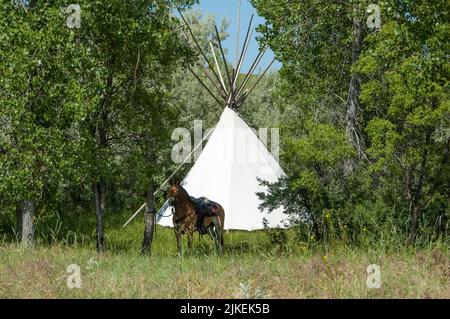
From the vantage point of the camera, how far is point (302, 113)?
21828 millimetres

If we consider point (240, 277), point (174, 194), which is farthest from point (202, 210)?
point (240, 277)

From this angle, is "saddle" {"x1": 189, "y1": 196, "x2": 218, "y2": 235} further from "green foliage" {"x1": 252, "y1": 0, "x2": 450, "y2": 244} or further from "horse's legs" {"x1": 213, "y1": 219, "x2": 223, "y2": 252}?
"green foliage" {"x1": 252, "y1": 0, "x2": 450, "y2": 244}

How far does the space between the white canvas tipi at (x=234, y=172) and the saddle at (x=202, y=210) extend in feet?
15.7

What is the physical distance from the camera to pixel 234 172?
22094 mm

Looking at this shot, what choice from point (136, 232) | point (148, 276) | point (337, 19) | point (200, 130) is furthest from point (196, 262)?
point (200, 130)

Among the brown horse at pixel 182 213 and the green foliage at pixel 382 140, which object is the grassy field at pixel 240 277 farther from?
the brown horse at pixel 182 213

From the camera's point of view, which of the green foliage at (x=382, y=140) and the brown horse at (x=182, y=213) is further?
the brown horse at (x=182, y=213)

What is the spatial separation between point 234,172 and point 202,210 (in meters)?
5.98

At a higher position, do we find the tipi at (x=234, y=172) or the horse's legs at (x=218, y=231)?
the tipi at (x=234, y=172)

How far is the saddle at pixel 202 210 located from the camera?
16094mm

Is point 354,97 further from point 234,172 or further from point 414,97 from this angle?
point 234,172

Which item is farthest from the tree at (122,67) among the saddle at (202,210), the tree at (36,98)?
the saddle at (202,210)

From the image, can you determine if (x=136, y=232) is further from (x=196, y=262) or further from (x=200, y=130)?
(x=196, y=262)
